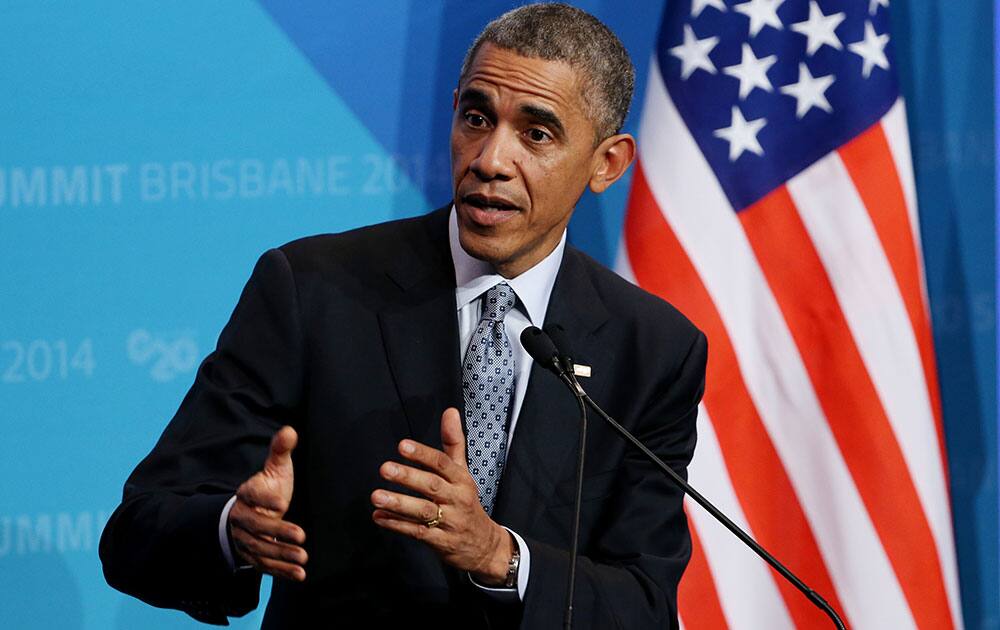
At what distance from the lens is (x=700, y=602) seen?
8.99 ft

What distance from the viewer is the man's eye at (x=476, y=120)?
6.37 ft

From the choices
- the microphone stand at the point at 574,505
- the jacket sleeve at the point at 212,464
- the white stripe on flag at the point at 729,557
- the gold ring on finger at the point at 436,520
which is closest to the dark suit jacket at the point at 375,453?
the jacket sleeve at the point at 212,464

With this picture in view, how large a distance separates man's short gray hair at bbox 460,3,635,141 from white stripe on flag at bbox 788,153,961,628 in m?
0.93

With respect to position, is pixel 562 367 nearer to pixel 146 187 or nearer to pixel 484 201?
pixel 484 201

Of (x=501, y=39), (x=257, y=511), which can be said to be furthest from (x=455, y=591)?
(x=501, y=39)

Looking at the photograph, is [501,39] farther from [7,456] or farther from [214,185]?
[7,456]

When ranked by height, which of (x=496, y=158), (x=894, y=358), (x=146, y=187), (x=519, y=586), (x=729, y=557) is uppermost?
(x=146, y=187)

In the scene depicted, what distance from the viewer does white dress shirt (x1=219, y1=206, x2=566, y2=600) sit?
76.1 inches

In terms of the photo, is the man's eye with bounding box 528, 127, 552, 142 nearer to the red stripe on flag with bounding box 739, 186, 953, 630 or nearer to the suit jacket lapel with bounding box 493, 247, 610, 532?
the suit jacket lapel with bounding box 493, 247, 610, 532

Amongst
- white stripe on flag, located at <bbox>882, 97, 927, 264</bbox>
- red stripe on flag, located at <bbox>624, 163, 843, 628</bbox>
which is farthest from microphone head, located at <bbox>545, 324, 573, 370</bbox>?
white stripe on flag, located at <bbox>882, 97, 927, 264</bbox>

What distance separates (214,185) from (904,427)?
163 centimetres

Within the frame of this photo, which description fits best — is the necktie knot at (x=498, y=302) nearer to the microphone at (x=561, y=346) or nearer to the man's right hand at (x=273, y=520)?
the microphone at (x=561, y=346)

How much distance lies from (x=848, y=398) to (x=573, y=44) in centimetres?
118

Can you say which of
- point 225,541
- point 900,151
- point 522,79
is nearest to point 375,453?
point 225,541
